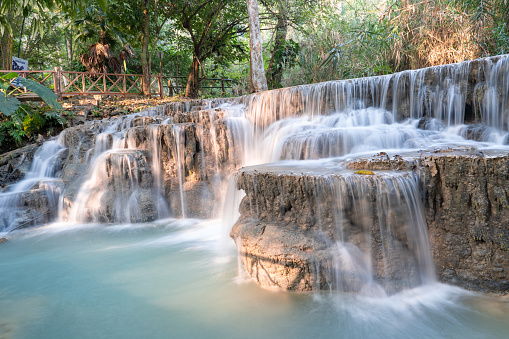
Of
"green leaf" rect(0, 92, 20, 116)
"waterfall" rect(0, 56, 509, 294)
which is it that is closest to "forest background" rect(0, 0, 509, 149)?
"green leaf" rect(0, 92, 20, 116)

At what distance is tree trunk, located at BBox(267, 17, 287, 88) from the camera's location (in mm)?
13852

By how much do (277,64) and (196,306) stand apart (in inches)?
480

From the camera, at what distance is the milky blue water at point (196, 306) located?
9.53 feet

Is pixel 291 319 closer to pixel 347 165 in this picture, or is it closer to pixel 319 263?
pixel 319 263

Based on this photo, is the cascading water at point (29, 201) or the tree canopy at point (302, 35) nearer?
the cascading water at point (29, 201)

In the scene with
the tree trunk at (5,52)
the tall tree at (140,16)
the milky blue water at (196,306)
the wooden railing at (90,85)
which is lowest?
the milky blue water at (196,306)

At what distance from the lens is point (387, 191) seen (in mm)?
3400

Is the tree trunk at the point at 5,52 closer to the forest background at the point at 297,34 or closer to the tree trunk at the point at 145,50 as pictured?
the forest background at the point at 297,34

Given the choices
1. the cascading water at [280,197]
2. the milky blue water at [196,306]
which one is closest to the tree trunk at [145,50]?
the cascading water at [280,197]

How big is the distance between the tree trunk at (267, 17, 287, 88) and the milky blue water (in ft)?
35.5

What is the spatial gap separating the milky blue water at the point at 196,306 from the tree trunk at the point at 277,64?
35.5 feet

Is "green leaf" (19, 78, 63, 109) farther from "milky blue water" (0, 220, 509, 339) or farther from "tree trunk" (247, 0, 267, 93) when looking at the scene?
"tree trunk" (247, 0, 267, 93)

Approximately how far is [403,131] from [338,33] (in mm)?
7196

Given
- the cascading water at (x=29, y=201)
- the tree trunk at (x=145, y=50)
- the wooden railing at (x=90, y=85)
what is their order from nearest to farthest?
the cascading water at (x=29, y=201)
the wooden railing at (x=90, y=85)
the tree trunk at (x=145, y=50)
